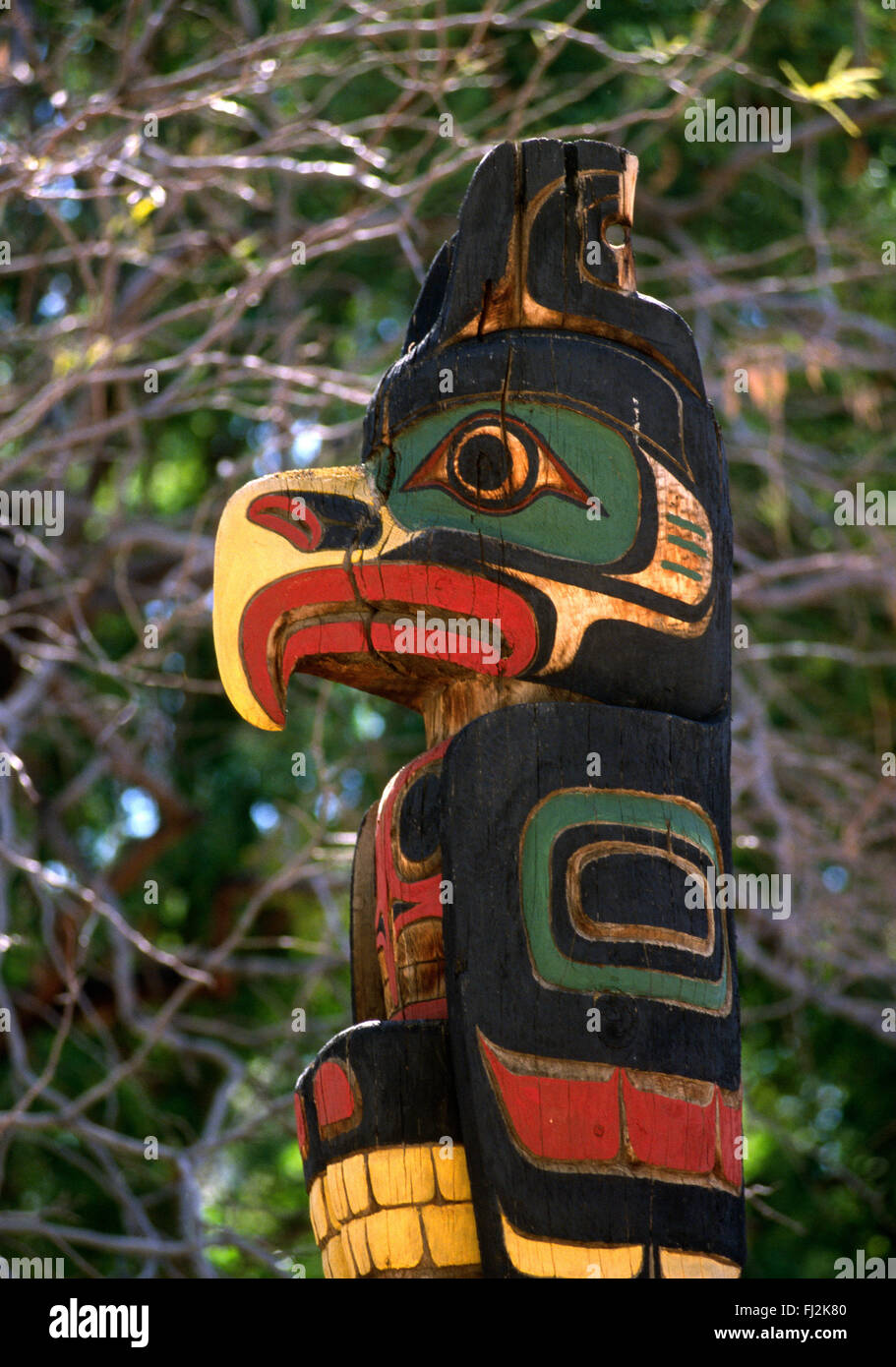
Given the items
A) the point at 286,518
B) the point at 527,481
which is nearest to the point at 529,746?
the point at 527,481

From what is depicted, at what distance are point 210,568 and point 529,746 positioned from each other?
14.3 feet

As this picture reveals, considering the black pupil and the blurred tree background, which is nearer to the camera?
the black pupil

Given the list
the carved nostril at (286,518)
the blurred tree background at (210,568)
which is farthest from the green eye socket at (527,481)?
the blurred tree background at (210,568)

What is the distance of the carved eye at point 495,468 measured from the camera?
355 cm

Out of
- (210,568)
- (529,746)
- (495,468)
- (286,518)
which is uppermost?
(210,568)

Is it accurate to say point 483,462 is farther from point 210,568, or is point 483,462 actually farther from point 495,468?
point 210,568

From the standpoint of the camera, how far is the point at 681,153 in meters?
8.90

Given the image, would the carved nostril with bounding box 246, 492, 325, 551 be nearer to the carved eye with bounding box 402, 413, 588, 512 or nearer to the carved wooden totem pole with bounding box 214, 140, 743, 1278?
the carved wooden totem pole with bounding box 214, 140, 743, 1278

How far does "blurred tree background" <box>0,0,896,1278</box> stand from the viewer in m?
6.83

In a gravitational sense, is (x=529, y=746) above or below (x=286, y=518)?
below

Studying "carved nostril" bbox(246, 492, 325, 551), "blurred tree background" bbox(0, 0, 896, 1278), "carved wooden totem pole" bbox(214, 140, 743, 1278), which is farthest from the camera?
"blurred tree background" bbox(0, 0, 896, 1278)

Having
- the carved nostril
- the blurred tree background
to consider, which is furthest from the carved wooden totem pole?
the blurred tree background

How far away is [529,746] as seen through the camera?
10.8 feet

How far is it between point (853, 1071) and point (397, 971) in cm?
607
